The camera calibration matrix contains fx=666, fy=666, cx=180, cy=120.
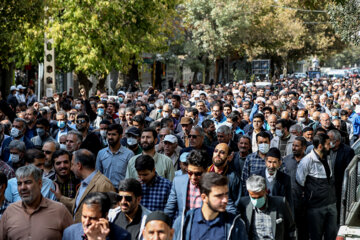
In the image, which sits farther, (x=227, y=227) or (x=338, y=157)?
(x=338, y=157)

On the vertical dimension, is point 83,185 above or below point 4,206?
above

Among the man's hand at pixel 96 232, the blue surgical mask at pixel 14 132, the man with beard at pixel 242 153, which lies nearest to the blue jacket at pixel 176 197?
the man's hand at pixel 96 232

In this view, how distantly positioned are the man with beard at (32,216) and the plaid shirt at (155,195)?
1140 millimetres

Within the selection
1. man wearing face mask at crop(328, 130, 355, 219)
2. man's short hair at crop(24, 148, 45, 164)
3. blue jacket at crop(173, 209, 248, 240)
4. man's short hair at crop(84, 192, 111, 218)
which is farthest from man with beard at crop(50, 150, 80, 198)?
man wearing face mask at crop(328, 130, 355, 219)

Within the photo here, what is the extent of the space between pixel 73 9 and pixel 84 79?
474 cm

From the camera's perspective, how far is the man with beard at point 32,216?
555cm

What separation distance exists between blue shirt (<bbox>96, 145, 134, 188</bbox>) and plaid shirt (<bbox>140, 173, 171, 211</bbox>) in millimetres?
1800

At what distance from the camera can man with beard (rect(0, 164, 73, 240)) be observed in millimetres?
5551

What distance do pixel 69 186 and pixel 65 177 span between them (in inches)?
4.2

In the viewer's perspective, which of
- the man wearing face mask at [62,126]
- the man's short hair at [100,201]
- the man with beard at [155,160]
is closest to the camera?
the man's short hair at [100,201]

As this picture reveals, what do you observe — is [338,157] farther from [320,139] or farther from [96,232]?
[96,232]

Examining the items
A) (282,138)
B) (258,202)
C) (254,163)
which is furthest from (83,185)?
(282,138)

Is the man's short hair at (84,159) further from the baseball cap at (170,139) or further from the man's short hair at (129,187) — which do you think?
the baseball cap at (170,139)

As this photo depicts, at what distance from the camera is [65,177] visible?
7273 mm
